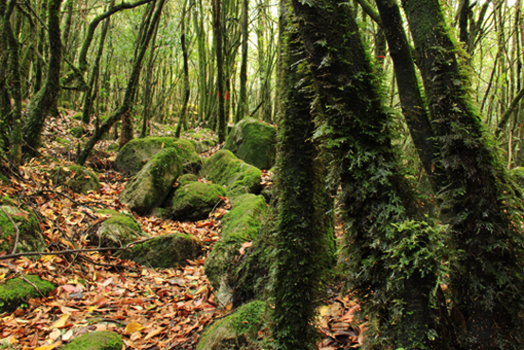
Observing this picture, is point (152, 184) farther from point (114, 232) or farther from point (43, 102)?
point (43, 102)

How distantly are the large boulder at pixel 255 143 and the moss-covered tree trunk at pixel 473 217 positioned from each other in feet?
20.8

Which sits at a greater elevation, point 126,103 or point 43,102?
point 126,103

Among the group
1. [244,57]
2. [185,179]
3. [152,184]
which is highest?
[244,57]

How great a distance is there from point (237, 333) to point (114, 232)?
11.0 feet

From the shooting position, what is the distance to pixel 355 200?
51.8 inches

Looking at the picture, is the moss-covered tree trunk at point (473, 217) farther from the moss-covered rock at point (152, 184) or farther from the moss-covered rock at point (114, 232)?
the moss-covered rock at point (152, 184)

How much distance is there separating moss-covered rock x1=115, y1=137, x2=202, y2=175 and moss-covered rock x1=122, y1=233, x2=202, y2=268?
11.9ft

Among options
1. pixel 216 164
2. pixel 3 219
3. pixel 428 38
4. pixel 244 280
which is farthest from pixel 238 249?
pixel 216 164

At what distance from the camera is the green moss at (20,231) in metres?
3.78

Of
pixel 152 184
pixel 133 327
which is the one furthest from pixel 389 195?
pixel 152 184

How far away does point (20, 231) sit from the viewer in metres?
3.97

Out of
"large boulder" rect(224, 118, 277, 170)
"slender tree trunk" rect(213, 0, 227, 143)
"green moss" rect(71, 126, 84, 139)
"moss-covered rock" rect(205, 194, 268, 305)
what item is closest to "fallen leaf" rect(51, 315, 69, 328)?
"moss-covered rock" rect(205, 194, 268, 305)

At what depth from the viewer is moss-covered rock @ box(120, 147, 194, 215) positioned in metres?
6.52

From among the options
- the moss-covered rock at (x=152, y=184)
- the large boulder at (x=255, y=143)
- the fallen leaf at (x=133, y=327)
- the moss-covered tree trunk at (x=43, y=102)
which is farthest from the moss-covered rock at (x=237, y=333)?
the moss-covered tree trunk at (x=43, y=102)
